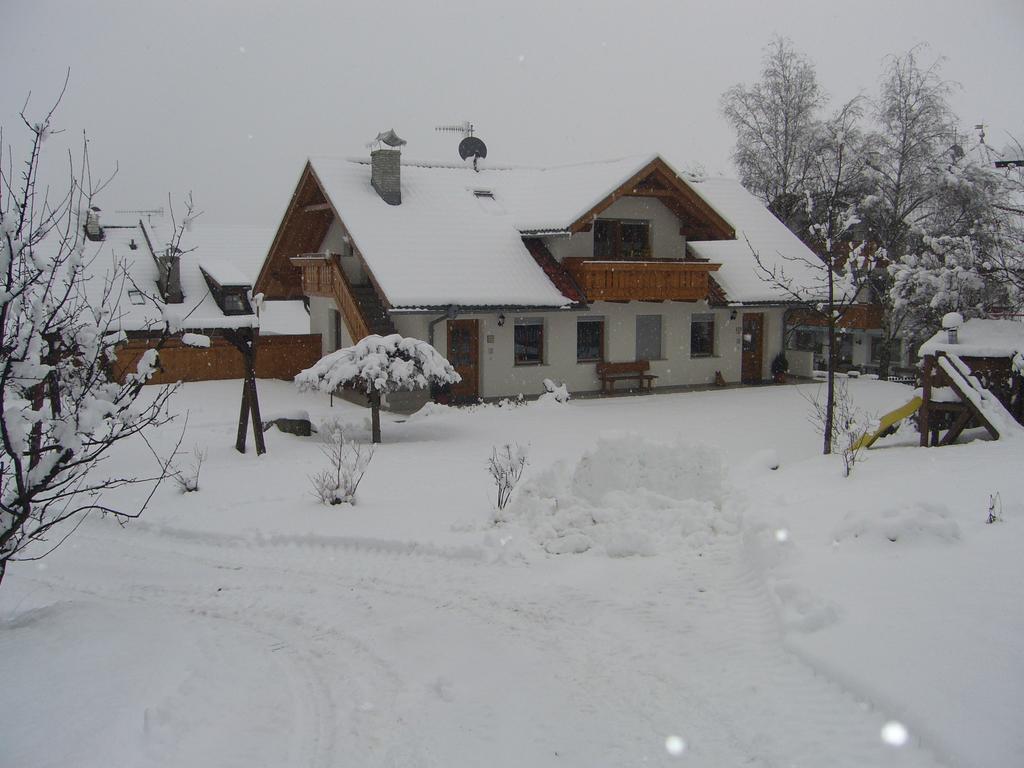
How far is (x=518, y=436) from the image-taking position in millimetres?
17047

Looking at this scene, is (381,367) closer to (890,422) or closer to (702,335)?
(890,422)

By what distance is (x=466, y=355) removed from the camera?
22.4 metres

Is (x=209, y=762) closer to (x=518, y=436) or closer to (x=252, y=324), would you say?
(x=252, y=324)

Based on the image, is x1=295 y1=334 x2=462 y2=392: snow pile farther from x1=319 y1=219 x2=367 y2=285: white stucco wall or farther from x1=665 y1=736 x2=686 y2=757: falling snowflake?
x1=665 y1=736 x2=686 y2=757: falling snowflake

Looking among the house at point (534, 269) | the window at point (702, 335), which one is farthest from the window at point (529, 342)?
the window at point (702, 335)

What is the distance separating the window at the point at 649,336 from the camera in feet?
82.3

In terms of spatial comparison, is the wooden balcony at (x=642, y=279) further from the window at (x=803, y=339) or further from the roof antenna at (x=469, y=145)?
the window at (x=803, y=339)

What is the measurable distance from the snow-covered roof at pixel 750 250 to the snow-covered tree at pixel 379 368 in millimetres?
12054

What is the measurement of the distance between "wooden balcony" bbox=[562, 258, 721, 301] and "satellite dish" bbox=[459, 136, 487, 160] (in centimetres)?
823

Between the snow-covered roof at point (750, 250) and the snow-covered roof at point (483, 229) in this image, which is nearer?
the snow-covered roof at point (483, 229)

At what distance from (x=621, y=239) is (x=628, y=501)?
1547cm

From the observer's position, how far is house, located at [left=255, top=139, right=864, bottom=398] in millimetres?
21656

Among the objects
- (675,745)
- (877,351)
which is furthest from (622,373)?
(877,351)

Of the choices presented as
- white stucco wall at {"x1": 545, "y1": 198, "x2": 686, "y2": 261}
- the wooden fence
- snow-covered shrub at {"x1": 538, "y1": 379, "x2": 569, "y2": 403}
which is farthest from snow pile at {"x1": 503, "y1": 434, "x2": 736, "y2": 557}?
the wooden fence
